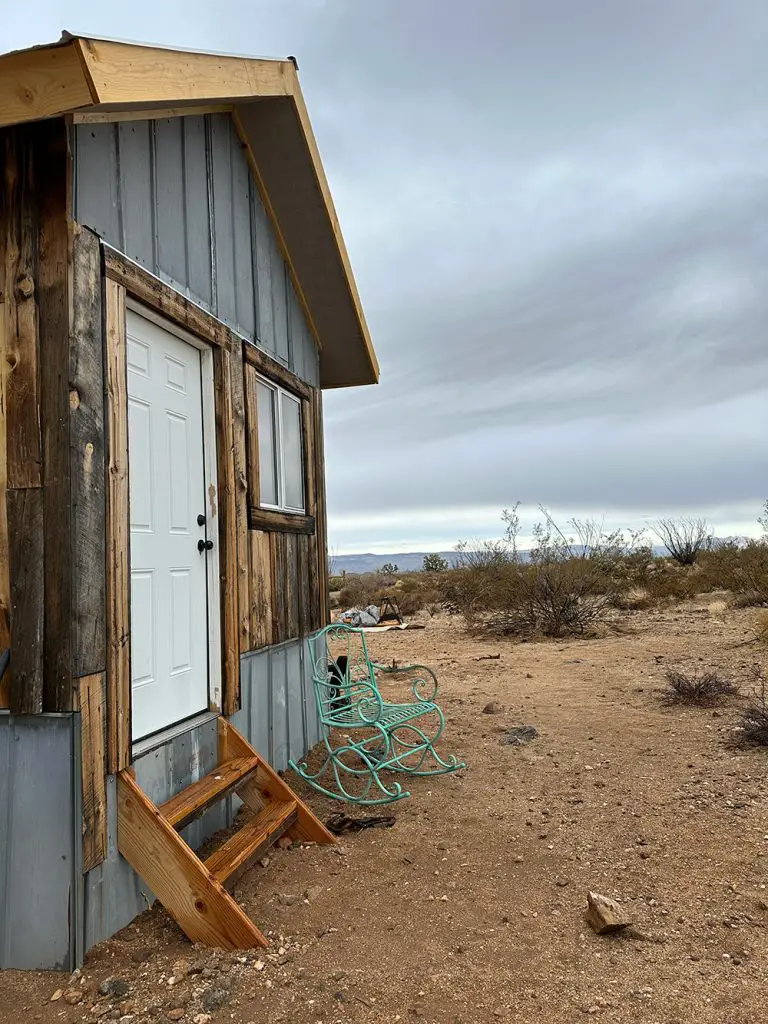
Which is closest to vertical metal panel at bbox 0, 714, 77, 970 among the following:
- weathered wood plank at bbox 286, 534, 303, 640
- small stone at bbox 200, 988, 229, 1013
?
small stone at bbox 200, 988, 229, 1013

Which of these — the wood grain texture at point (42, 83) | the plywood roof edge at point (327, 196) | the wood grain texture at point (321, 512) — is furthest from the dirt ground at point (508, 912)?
the plywood roof edge at point (327, 196)

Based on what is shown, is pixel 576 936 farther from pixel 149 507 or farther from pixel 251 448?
pixel 251 448

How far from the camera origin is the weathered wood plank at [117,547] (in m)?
2.98

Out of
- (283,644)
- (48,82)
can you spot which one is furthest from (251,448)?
(48,82)

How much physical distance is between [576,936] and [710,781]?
2.20m

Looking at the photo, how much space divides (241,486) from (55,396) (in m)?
1.74

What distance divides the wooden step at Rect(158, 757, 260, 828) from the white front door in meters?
0.34

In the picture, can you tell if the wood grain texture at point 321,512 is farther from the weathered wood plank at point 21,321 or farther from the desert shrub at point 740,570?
the desert shrub at point 740,570

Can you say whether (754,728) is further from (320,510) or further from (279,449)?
(279,449)

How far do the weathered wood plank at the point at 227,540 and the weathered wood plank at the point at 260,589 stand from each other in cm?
35

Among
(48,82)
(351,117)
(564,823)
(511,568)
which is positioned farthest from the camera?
(511,568)

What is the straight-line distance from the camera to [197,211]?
13.7 feet

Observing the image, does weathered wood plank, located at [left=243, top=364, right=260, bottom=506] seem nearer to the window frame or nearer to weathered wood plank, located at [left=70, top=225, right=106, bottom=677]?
the window frame

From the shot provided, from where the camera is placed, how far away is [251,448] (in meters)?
4.69
